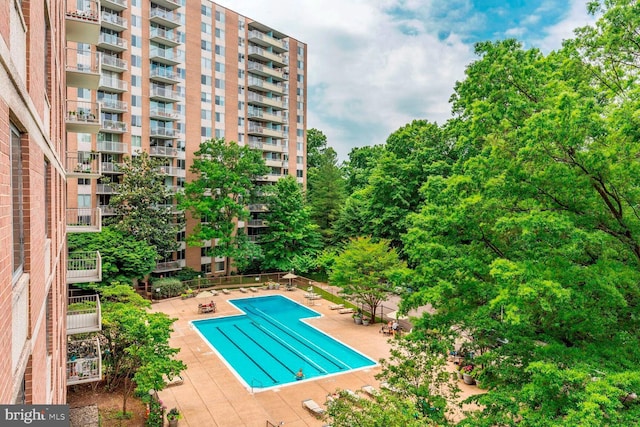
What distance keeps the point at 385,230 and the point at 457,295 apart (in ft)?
78.8

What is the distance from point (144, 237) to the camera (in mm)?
32719

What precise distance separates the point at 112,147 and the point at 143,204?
626cm

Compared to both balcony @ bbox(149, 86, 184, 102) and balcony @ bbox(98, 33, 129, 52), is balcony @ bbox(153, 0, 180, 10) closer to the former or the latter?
balcony @ bbox(98, 33, 129, 52)

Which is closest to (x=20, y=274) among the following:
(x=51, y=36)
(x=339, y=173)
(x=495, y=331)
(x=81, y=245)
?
(x=51, y=36)

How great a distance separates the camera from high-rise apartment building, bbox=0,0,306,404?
390 centimetres

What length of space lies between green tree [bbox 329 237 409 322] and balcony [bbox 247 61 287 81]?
89.4 feet

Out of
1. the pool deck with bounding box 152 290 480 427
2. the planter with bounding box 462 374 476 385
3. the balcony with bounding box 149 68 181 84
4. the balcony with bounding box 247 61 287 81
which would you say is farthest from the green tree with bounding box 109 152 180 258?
the planter with bounding box 462 374 476 385

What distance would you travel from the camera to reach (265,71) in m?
47.3

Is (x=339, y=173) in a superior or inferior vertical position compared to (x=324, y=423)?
superior

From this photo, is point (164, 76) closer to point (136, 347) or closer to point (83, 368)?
point (136, 347)

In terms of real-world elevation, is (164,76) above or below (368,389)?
above

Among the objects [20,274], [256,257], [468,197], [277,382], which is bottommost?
[277,382]

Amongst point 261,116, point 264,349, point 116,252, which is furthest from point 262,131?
point 264,349

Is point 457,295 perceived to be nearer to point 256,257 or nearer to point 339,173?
point 256,257
